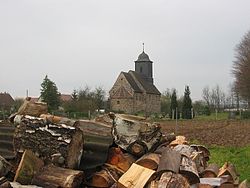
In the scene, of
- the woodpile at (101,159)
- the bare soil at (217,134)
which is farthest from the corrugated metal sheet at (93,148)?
the bare soil at (217,134)

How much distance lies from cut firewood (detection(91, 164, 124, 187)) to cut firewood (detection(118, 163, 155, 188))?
14.8 inches

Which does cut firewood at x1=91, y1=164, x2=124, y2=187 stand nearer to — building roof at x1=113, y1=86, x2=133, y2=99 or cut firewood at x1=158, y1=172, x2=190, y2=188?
cut firewood at x1=158, y1=172, x2=190, y2=188

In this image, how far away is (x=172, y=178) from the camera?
16.6ft

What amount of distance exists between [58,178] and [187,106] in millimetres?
57555

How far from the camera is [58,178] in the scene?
540 centimetres

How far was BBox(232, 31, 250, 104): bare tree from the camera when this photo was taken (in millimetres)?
50769

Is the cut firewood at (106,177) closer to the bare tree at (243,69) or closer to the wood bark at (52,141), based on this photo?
the wood bark at (52,141)

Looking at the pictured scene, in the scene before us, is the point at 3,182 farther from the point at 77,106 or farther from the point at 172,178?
the point at 77,106

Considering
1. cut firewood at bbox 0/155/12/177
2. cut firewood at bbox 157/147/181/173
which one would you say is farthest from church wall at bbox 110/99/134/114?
cut firewood at bbox 157/147/181/173

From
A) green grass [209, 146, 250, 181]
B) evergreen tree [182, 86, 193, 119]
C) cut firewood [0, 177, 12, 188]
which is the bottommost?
green grass [209, 146, 250, 181]

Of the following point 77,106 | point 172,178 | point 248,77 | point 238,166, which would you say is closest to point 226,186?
point 172,178

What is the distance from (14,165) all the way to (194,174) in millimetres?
2752

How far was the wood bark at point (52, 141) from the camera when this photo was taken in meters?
5.83

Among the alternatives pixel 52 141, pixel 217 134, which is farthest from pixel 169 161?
pixel 217 134
